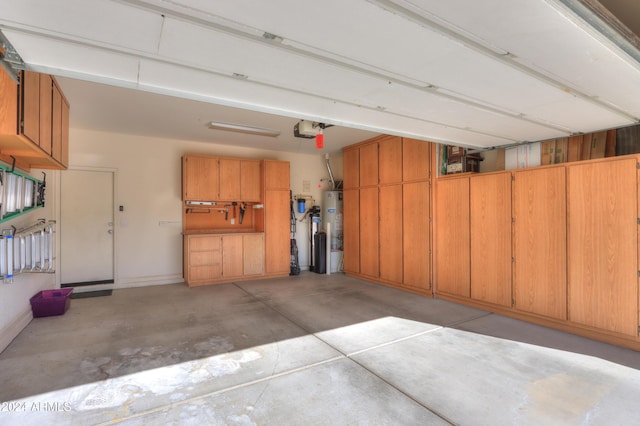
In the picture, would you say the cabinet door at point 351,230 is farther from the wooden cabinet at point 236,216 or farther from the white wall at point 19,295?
the white wall at point 19,295

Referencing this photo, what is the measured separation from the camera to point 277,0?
4.50 ft

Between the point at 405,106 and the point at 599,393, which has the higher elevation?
the point at 405,106

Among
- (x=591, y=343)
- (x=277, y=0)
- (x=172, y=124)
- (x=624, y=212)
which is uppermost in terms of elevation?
(x=172, y=124)

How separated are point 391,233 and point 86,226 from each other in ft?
18.9

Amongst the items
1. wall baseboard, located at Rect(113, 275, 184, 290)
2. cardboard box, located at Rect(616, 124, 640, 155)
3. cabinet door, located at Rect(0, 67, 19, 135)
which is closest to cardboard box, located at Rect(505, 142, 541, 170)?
cardboard box, located at Rect(616, 124, 640, 155)

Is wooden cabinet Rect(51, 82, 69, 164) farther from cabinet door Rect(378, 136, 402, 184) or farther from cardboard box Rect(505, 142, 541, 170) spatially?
cardboard box Rect(505, 142, 541, 170)

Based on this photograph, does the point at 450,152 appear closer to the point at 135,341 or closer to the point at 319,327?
the point at 319,327

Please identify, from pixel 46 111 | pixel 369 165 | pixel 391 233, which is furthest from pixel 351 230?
pixel 46 111

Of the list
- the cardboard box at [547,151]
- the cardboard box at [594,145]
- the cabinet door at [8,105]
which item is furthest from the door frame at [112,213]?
the cardboard box at [594,145]

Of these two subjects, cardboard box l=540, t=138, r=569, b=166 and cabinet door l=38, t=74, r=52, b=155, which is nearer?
cabinet door l=38, t=74, r=52, b=155

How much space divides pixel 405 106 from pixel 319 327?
2686mm

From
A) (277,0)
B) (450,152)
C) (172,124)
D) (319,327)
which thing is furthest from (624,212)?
(172,124)

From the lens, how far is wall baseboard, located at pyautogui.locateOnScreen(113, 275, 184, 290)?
580 cm

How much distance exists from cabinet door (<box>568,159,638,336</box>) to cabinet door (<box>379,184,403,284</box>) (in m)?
2.60
